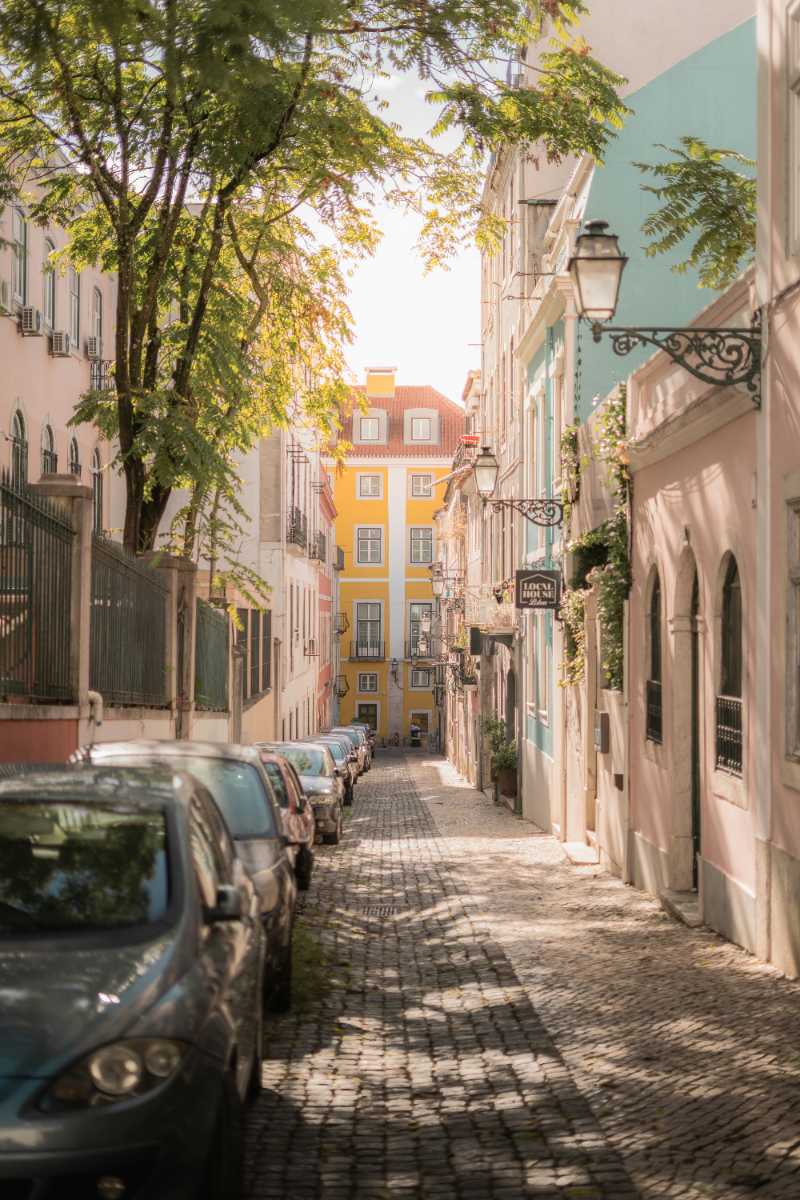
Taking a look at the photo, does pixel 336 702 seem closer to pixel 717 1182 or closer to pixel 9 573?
pixel 9 573

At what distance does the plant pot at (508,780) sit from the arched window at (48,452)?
11564 mm

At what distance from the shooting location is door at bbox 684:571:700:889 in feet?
46.2

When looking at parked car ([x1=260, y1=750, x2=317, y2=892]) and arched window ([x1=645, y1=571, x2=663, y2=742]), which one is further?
arched window ([x1=645, y1=571, x2=663, y2=742])

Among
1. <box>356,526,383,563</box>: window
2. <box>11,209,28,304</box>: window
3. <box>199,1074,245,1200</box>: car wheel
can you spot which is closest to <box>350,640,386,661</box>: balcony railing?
A: <box>356,526,383,563</box>: window

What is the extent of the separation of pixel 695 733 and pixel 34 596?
6133 millimetres

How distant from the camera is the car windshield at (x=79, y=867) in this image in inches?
211

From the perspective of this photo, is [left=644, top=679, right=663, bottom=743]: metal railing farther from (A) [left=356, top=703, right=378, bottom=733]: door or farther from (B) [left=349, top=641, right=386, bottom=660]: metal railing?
(A) [left=356, top=703, right=378, bottom=733]: door

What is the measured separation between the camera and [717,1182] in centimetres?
593

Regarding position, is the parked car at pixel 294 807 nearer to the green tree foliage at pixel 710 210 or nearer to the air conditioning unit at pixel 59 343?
the green tree foliage at pixel 710 210

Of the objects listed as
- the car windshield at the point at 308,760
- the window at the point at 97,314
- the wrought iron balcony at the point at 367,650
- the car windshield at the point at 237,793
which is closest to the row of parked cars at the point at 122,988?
the car windshield at the point at 237,793

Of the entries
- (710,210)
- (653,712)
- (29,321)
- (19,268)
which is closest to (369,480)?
(29,321)

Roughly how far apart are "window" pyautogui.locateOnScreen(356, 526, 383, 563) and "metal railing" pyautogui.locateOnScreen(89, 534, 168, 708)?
60.3 meters

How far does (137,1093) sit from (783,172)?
28.0 feet

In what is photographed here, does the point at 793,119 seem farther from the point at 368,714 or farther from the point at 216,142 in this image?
the point at 368,714
